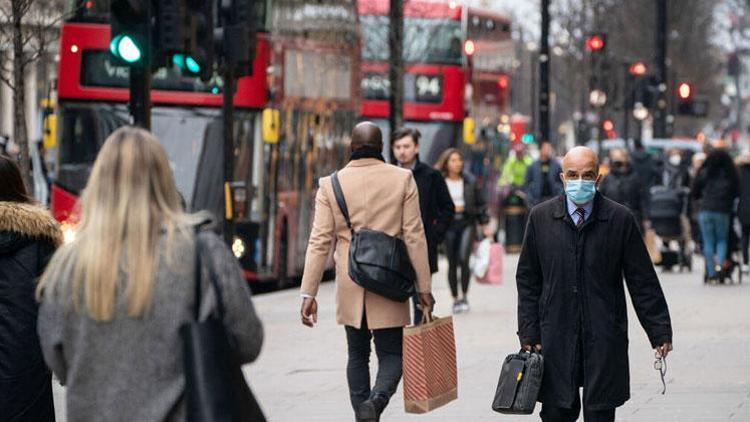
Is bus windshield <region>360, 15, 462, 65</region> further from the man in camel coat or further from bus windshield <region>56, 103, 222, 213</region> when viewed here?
the man in camel coat

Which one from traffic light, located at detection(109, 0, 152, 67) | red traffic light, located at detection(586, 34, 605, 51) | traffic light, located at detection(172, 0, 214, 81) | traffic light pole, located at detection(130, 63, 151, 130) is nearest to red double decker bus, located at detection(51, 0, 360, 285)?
traffic light, located at detection(172, 0, 214, 81)

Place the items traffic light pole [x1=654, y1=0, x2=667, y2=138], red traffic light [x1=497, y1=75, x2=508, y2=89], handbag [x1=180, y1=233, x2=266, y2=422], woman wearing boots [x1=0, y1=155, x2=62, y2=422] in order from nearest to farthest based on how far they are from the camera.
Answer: handbag [x1=180, y1=233, x2=266, y2=422]
woman wearing boots [x1=0, y1=155, x2=62, y2=422]
traffic light pole [x1=654, y1=0, x2=667, y2=138]
red traffic light [x1=497, y1=75, x2=508, y2=89]

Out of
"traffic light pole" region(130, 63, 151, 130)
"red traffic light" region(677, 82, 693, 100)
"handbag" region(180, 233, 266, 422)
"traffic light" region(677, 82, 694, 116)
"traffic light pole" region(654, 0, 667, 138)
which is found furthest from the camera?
"traffic light pole" region(654, 0, 667, 138)

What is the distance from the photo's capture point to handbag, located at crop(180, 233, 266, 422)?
5164 mm

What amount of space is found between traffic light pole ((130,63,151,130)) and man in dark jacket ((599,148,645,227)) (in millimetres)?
11196

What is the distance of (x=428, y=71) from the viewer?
33.7 m

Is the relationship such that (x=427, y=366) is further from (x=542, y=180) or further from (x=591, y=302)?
(x=542, y=180)

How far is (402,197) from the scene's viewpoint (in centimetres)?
951

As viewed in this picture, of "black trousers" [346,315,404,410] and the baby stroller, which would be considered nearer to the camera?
"black trousers" [346,315,404,410]

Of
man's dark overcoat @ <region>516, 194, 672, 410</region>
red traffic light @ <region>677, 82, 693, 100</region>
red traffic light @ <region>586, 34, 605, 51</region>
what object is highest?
red traffic light @ <region>586, 34, 605, 51</region>

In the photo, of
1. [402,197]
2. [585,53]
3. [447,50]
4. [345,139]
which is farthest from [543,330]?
[585,53]

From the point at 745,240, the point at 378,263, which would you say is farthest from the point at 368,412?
the point at 745,240

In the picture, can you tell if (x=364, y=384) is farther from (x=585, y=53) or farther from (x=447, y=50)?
(x=585, y=53)

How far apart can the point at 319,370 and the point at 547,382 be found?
5693mm
